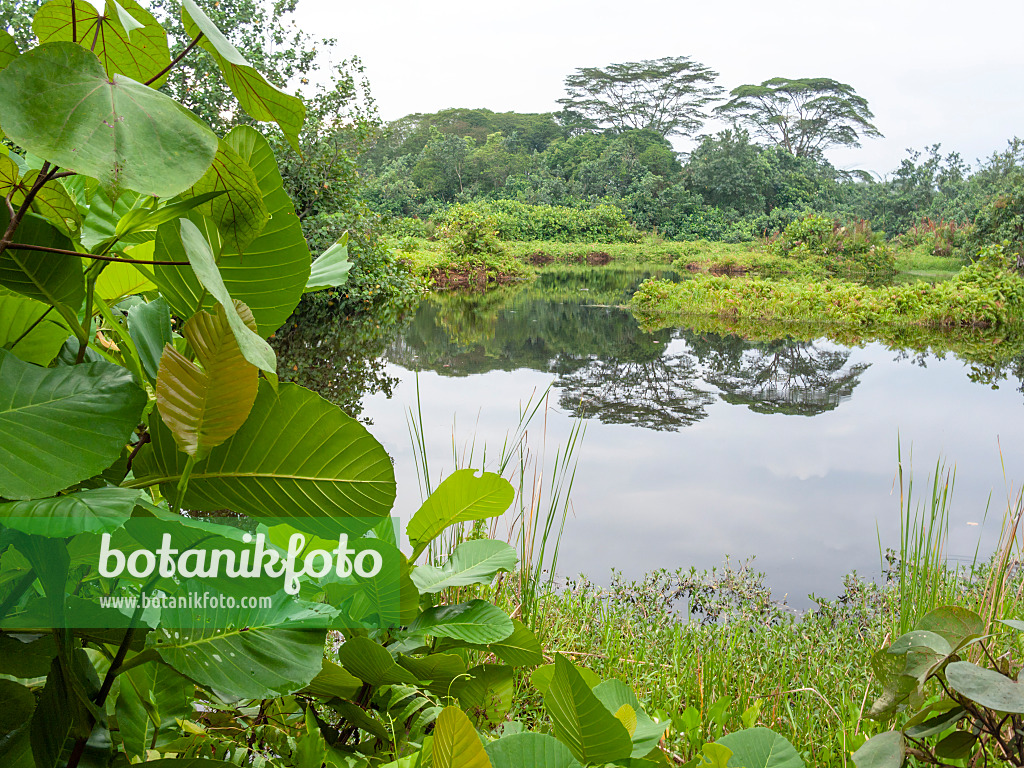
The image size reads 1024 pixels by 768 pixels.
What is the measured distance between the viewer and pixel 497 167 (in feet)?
73.9

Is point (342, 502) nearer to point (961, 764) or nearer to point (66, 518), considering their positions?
point (66, 518)

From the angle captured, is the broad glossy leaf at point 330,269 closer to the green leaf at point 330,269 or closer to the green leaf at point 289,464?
the green leaf at point 330,269

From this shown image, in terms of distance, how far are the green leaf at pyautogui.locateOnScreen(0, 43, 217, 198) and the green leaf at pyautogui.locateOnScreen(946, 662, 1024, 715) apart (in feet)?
1.49

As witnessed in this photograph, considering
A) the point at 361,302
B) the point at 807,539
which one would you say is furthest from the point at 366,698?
the point at 361,302

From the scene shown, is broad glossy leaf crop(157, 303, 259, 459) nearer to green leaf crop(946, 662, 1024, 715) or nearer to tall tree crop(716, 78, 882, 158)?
green leaf crop(946, 662, 1024, 715)

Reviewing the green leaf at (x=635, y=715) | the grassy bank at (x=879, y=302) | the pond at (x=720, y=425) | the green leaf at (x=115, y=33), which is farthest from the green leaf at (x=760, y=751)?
the grassy bank at (x=879, y=302)

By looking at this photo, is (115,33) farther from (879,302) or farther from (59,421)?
(879,302)

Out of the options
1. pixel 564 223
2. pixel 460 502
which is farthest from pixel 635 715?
pixel 564 223

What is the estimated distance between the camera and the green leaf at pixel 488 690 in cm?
48

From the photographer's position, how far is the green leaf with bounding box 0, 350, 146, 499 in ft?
0.75

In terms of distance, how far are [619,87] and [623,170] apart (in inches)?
227

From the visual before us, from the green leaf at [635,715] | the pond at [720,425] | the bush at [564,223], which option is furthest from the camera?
the bush at [564,223]

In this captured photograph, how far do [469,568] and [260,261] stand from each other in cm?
30

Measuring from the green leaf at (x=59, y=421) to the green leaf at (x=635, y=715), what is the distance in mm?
311
